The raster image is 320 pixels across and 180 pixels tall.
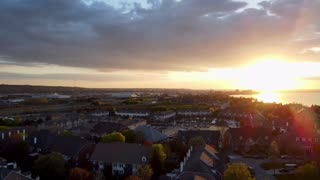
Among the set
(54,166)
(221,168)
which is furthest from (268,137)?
(54,166)

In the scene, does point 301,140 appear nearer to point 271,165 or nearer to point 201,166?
point 271,165

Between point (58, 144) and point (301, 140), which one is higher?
point (301, 140)

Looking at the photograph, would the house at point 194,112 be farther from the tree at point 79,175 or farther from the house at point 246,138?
the tree at point 79,175

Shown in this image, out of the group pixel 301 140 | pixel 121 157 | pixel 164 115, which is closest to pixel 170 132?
pixel 301 140

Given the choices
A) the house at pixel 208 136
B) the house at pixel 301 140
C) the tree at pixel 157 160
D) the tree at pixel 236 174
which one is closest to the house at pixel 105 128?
the house at pixel 208 136

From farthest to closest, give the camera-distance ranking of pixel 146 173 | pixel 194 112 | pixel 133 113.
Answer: pixel 194 112 < pixel 133 113 < pixel 146 173

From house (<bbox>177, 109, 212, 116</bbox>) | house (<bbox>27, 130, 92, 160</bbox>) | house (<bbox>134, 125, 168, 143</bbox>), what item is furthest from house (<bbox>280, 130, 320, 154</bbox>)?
house (<bbox>177, 109, 212, 116</bbox>)
